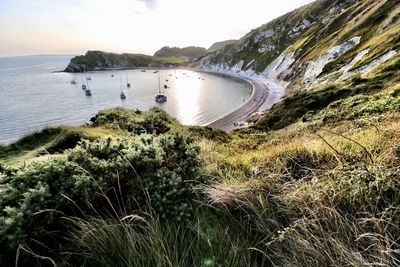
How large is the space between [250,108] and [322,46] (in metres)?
32.2

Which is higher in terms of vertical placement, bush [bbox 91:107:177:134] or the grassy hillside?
the grassy hillside

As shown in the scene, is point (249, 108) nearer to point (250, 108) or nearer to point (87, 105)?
point (250, 108)

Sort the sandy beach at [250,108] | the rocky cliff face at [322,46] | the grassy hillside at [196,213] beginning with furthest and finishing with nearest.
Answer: the sandy beach at [250,108] < the rocky cliff face at [322,46] < the grassy hillside at [196,213]

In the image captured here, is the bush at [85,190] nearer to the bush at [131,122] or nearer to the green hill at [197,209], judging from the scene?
the green hill at [197,209]

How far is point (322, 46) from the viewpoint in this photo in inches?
3322

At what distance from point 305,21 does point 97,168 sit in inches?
6554

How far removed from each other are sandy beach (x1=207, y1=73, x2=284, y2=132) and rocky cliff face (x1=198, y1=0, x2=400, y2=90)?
578cm

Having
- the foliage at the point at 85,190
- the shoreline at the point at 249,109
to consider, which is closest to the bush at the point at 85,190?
the foliage at the point at 85,190

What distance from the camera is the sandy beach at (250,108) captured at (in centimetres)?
5968

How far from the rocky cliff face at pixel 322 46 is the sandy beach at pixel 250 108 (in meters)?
5.78

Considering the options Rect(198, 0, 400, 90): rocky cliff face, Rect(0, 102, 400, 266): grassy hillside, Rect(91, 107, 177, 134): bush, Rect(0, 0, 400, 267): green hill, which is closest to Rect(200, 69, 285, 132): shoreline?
Rect(198, 0, 400, 90): rocky cliff face

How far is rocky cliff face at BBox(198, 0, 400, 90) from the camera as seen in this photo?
54094 mm

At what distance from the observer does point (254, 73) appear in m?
Result: 144

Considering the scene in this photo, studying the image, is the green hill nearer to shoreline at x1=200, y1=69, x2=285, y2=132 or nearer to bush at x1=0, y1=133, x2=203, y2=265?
bush at x1=0, y1=133, x2=203, y2=265
